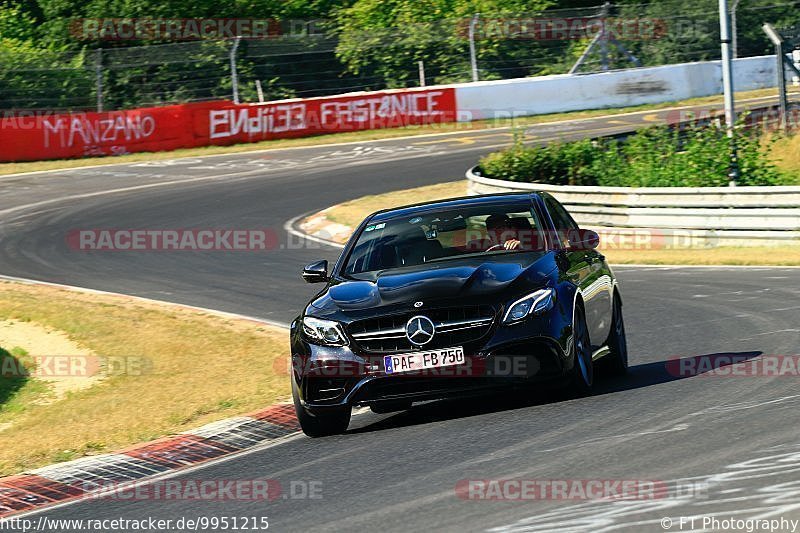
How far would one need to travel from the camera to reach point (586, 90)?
131 ft

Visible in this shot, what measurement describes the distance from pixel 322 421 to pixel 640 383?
2.35m

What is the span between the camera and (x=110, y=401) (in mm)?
11508

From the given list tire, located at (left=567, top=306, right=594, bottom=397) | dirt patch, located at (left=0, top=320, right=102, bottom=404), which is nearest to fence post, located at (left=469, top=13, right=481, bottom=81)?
dirt patch, located at (left=0, top=320, right=102, bottom=404)

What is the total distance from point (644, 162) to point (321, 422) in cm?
1501

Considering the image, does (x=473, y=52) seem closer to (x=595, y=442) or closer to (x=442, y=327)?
(x=442, y=327)

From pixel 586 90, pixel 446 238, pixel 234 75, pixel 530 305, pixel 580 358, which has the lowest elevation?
pixel 586 90

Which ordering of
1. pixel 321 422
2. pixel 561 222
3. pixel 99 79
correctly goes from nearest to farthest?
pixel 321 422, pixel 561 222, pixel 99 79

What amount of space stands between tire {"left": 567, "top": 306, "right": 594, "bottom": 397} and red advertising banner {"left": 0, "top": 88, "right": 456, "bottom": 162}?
27665 millimetres

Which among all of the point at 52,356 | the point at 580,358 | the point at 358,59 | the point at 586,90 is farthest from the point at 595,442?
the point at 358,59

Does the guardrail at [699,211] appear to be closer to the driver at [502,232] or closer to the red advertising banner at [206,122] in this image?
the driver at [502,232]

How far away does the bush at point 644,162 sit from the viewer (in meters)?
21.5

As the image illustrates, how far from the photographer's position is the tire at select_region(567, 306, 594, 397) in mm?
8602

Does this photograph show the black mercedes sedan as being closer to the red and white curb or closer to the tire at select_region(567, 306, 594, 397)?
the tire at select_region(567, 306, 594, 397)

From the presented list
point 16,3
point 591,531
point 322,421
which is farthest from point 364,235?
point 16,3
